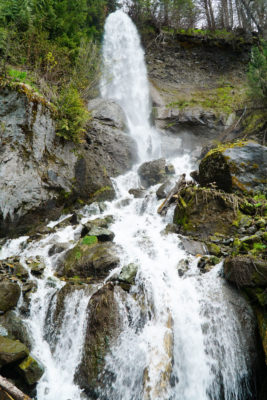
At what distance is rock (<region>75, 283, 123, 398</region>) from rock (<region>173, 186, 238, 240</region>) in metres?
2.92

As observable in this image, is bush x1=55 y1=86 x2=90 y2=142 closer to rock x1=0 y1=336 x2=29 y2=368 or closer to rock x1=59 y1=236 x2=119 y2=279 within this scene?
rock x1=59 y1=236 x2=119 y2=279

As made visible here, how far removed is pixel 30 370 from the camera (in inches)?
142

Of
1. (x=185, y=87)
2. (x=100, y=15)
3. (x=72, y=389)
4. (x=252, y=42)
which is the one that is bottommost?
(x=72, y=389)

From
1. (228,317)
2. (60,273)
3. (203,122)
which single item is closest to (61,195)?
(60,273)

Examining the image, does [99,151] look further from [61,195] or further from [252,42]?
[252,42]

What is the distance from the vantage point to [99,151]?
10930 millimetres

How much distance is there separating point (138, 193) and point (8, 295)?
21.3 ft

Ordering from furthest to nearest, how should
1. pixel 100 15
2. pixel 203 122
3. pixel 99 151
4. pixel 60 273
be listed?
pixel 100 15 < pixel 203 122 < pixel 99 151 < pixel 60 273

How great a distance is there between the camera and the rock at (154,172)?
37.1 ft

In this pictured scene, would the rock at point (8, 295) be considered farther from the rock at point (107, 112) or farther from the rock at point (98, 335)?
the rock at point (107, 112)

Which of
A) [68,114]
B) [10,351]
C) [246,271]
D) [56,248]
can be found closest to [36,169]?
[68,114]

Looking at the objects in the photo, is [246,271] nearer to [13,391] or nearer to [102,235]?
[13,391]

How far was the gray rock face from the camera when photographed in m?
7.12

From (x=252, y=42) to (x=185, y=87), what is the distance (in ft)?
23.4
